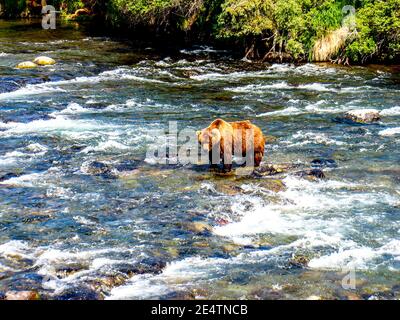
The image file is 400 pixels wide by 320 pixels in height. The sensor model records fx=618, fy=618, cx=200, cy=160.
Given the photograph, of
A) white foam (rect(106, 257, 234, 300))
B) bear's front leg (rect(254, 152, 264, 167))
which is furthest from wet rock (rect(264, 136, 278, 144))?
white foam (rect(106, 257, 234, 300))

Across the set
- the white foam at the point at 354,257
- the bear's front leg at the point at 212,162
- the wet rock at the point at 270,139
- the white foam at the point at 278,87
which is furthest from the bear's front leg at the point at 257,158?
the white foam at the point at 278,87

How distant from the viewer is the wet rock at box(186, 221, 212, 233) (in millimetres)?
10492

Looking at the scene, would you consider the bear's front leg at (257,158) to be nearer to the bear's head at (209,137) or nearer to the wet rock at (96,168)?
the bear's head at (209,137)

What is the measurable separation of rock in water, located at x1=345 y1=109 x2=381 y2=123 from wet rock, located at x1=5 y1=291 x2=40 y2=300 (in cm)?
1190

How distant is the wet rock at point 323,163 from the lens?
13734mm

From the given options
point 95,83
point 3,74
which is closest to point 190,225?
point 95,83

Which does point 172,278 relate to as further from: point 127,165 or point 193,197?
point 127,165

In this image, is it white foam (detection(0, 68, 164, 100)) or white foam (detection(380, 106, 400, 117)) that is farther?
white foam (detection(0, 68, 164, 100))

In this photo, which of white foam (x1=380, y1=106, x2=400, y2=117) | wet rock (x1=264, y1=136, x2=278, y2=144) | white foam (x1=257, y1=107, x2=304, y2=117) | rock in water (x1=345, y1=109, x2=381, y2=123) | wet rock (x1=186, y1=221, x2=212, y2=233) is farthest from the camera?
white foam (x1=257, y1=107, x2=304, y2=117)

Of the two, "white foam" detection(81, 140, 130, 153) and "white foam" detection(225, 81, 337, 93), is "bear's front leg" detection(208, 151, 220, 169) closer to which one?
"white foam" detection(81, 140, 130, 153)

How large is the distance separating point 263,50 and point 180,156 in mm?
14376

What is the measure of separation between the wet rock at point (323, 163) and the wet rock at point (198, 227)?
4.00 m
